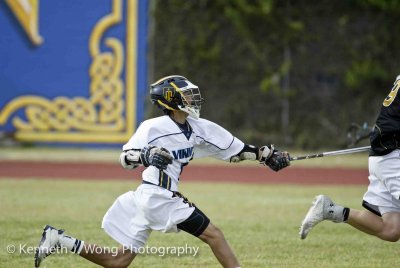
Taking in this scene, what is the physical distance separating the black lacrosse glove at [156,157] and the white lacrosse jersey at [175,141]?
208 mm

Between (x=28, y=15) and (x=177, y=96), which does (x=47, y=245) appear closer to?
(x=177, y=96)

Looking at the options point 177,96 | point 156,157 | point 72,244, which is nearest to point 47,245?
point 72,244

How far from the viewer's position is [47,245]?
6.80m

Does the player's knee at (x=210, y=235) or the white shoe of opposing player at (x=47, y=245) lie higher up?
the player's knee at (x=210, y=235)

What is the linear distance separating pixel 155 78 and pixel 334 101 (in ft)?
15.3

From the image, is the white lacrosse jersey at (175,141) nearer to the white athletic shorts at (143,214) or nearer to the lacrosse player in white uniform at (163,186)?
the lacrosse player in white uniform at (163,186)

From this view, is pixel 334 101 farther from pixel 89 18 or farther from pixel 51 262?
pixel 51 262

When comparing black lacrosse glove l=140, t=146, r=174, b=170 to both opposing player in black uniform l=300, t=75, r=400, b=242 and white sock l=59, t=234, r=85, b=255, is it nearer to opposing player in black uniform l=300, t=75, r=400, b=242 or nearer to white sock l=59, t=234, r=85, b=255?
white sock l=59, t=234, r=85, b=255

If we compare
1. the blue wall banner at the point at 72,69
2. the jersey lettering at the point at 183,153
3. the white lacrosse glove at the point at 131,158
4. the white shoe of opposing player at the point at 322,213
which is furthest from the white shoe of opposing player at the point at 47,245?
the blue wall banner at the point at 72,69

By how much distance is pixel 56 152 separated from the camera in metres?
20.7

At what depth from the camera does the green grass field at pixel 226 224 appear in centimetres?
805

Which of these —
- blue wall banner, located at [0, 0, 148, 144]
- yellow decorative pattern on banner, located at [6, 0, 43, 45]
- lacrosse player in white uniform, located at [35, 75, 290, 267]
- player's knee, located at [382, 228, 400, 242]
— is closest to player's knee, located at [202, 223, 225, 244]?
lacrosse player in white uniform, located at [35, 75, 290, 267]

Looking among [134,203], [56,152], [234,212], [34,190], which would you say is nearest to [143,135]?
[134,203]

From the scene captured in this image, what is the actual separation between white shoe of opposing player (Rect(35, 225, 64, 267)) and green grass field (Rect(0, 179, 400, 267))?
2.93ft
